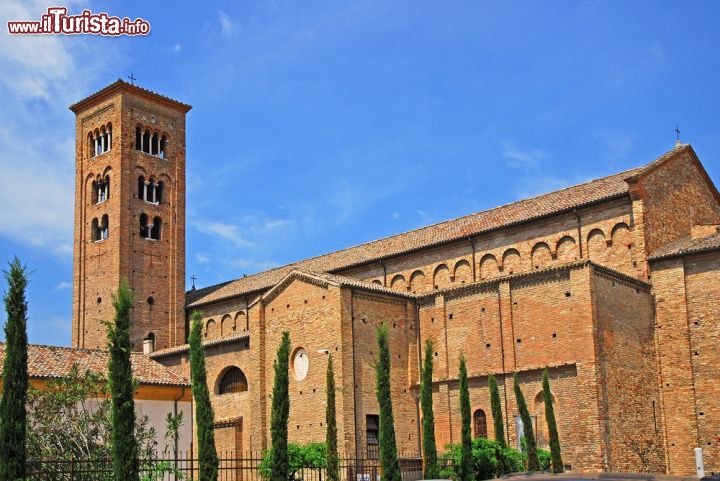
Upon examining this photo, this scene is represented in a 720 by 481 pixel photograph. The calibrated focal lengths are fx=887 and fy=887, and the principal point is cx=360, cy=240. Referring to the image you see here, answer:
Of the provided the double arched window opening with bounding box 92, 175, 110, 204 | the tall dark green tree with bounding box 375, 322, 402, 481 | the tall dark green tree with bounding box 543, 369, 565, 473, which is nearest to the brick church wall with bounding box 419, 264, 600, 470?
the tall dark green tree with bounding box 543, 369, 565, 473

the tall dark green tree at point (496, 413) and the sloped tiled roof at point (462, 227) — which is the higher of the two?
the sloped tiled roof at point (462, 227)

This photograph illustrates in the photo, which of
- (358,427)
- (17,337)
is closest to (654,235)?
(358,427)

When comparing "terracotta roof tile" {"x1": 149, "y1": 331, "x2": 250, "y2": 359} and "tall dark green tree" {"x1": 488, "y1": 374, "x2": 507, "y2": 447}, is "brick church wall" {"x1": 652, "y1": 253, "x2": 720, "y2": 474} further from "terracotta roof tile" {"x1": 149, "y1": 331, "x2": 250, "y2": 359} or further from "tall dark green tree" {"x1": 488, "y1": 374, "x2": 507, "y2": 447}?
"terracotta roof tile" {"x1": 149, "y1": 331, "x2": 250, "y2": 359}

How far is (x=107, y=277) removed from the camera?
43.8 metres

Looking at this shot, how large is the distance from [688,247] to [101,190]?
29.3 m

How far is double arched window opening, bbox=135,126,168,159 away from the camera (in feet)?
149

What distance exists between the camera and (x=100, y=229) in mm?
45375

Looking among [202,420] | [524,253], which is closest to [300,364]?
[524,253]

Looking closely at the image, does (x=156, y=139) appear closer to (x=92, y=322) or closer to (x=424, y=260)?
(x=92, y=322)

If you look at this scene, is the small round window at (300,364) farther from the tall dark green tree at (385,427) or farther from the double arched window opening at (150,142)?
the double arched window opening at (150,142)

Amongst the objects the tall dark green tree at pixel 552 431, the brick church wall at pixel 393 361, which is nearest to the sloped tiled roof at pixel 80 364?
the brick church wall at pixel 393 361

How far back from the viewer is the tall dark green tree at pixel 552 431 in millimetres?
25969

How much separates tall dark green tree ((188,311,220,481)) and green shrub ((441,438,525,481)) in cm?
988

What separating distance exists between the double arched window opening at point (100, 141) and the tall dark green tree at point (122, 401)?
30.6m
